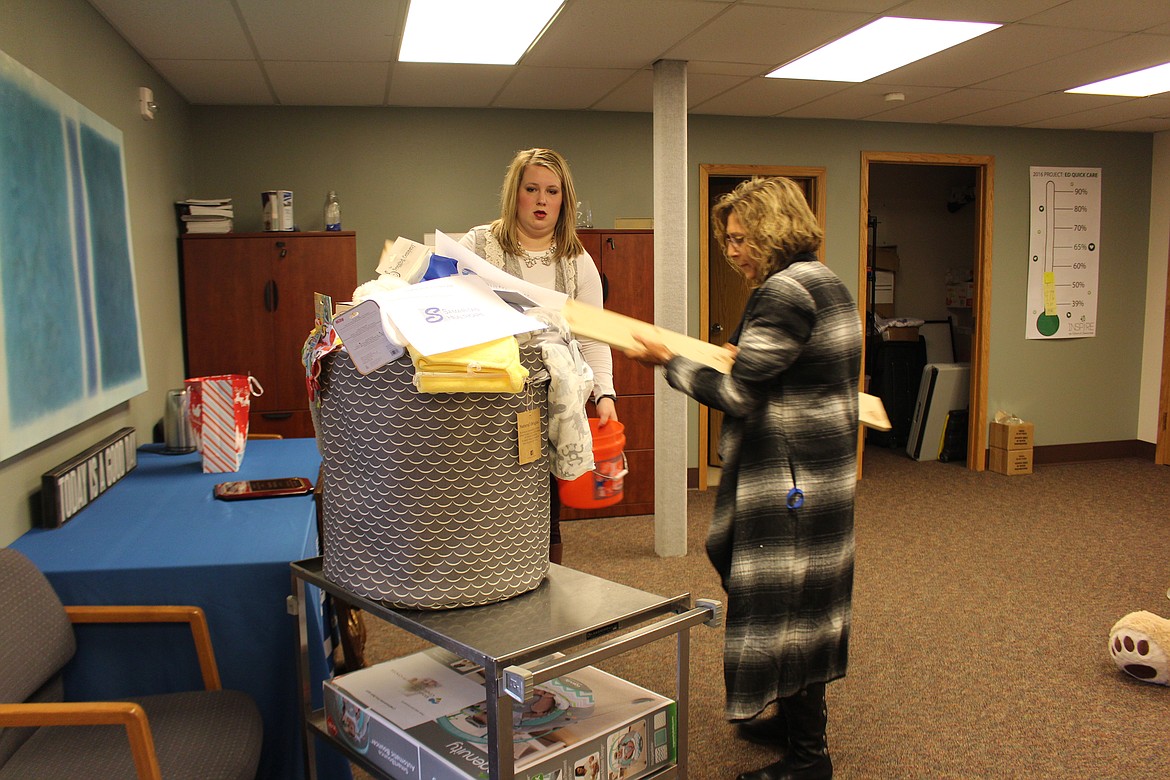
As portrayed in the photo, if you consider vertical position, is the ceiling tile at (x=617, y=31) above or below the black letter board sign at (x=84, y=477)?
above

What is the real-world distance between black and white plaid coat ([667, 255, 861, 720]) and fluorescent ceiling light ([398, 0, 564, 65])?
1.97 m

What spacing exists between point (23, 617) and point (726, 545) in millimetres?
1432

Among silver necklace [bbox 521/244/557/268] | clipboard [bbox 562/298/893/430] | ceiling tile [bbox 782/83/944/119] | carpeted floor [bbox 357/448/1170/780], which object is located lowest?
carpeted floor [bbox 357/448/1170/780]

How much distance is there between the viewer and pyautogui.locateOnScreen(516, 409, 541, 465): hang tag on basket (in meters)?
1.22

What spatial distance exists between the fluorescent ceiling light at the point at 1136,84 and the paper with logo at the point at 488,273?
4507 millimetres

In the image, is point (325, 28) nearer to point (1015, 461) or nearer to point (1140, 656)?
point (1140, 656)

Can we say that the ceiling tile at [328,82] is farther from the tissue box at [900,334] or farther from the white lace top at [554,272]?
the tissue box at [900,334]

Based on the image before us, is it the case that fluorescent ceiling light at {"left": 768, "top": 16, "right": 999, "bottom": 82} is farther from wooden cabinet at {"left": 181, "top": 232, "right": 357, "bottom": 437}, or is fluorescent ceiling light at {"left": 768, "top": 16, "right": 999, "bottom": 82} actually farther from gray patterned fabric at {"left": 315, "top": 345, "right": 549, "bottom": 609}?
gray patterned fabric at {"left": 315, "top": 345, "right": 549, "bottom": 609}

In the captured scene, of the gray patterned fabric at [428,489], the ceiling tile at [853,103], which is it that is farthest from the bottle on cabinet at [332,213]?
the gray patterned fabric at [428,489]

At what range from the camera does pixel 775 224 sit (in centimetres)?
200

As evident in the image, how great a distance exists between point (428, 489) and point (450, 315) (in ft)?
0.77

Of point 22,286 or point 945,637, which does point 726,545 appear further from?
point 22,286

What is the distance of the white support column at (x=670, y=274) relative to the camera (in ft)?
13.2

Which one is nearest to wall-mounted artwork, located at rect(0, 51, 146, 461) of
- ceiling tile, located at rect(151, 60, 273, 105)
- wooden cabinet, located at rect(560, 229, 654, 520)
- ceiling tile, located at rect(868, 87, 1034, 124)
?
ceiling tile, located at rect(151, 60, 273, 105)
